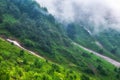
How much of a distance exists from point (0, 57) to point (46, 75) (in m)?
32.7

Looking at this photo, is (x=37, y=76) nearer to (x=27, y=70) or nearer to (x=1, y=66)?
(x=27, y=70)

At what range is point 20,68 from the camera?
18788cm

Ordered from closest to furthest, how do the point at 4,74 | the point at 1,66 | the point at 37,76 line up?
the point at 4,74
the point at 1,66
the point at 37,76

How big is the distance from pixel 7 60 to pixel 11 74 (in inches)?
1155

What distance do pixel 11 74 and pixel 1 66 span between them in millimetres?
10701

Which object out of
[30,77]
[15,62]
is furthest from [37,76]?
[15,62]

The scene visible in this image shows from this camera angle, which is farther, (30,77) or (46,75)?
(46,75)

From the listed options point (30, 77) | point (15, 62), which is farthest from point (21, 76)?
point (15, 62)

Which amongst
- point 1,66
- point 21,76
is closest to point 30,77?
point 21,76

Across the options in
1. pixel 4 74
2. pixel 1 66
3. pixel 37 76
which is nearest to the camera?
pixel 4 74

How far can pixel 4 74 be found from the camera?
164 m

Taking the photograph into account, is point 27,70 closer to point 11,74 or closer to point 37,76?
point 37,76

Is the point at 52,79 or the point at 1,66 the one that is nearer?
the point at 1,66

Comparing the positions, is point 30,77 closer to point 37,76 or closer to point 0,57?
point 37,76
